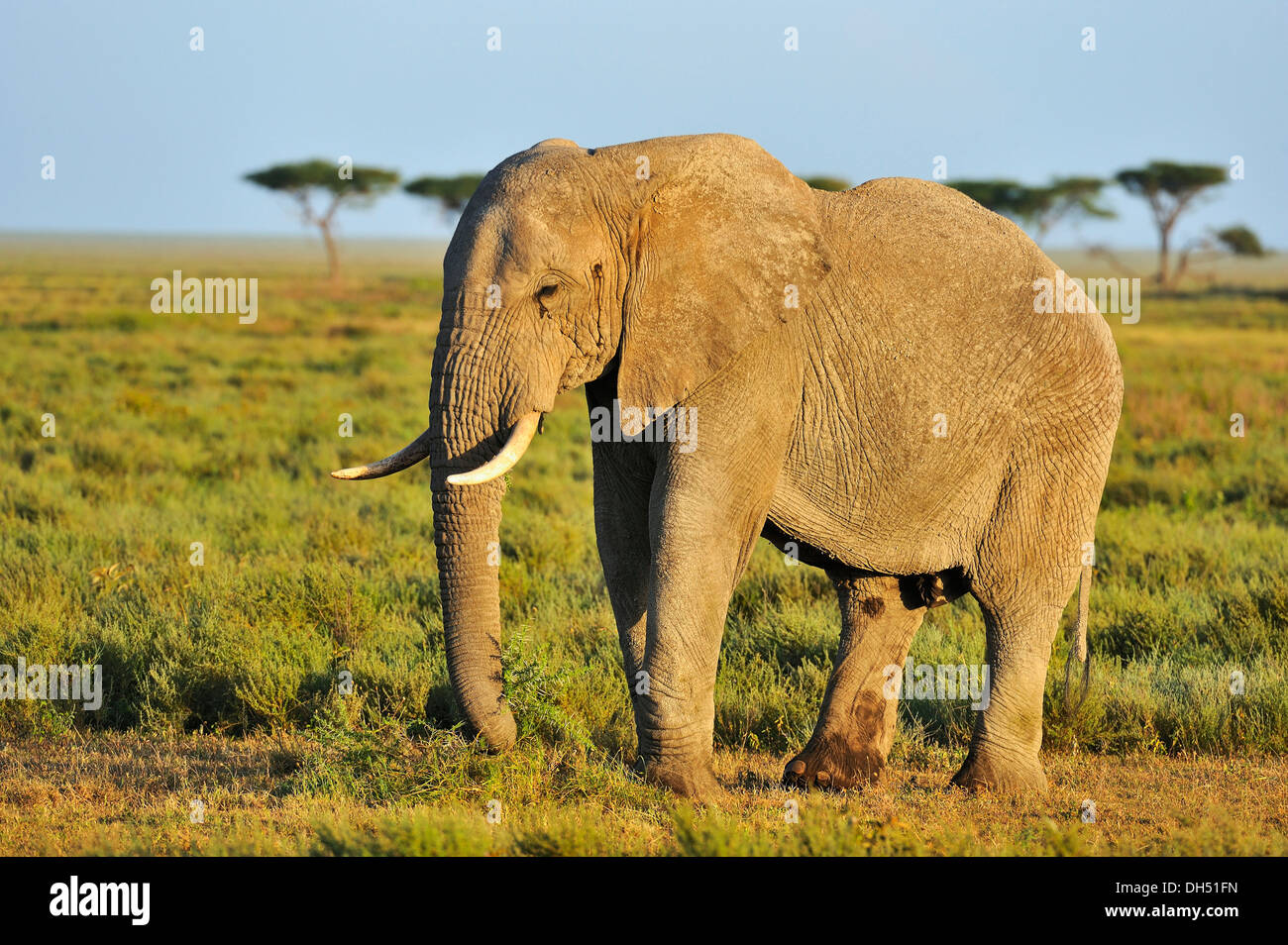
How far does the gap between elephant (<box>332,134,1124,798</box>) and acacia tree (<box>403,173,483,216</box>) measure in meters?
61.3

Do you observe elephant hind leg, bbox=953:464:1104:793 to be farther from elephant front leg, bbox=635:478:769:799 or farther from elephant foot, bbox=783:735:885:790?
elephant front leg, bbox=635:478:769:799

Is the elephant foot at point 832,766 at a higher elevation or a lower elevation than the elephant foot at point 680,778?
lower

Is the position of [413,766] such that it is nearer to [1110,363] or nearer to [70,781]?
[70,781]

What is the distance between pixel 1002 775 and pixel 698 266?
7.98ft

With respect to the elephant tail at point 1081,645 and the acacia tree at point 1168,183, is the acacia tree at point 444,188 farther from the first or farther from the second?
the elephant tail at point 1081,645

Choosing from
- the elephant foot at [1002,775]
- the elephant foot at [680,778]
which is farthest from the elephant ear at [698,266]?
the elephant foot at [1002,775]

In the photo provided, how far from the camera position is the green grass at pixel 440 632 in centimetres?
541

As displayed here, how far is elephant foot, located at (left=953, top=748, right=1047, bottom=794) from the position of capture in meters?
5.62

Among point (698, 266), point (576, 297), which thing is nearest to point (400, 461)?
point (576, 297)

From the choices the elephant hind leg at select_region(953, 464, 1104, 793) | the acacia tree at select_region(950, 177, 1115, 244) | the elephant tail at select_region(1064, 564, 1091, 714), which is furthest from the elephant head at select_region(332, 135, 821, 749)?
the acacia tree at select_region(950, 177, 1115, 244)

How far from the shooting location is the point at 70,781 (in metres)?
5.67

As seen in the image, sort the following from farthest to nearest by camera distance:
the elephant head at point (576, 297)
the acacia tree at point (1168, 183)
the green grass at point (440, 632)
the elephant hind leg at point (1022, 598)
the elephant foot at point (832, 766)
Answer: the acacia tree at point (1168, 183) < the elephant foot at point (832, 766) < the elephant hind leg at point (1022, 598) < the green grass at point (440, 632) < the elephant head at point (576, 297)

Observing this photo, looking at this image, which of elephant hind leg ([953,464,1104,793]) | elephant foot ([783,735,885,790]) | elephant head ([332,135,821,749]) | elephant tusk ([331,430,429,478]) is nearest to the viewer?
elephant head ([332,135,821,749])

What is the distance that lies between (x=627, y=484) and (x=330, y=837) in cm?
179
